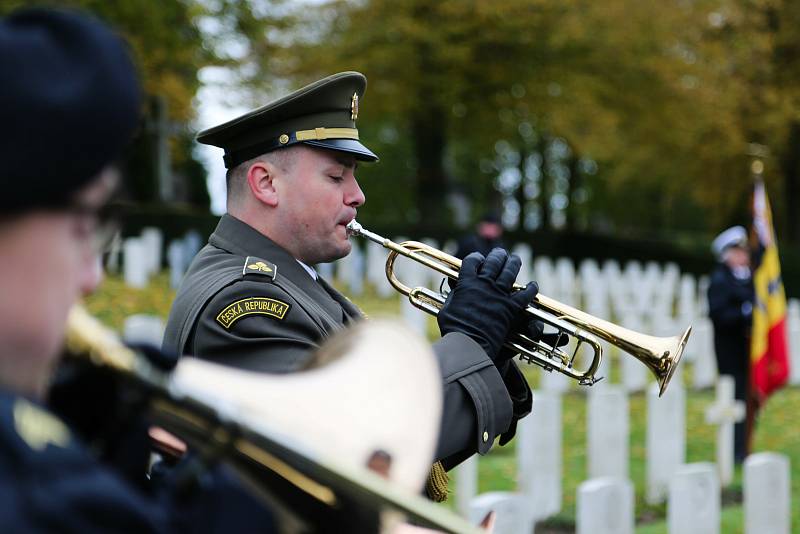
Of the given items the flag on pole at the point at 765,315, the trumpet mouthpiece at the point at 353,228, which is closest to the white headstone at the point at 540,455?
the flag on pole at the point at 765,315

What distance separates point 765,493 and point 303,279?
3321 mm

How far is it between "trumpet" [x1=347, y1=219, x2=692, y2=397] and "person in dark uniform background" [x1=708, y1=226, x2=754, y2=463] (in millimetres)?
5708

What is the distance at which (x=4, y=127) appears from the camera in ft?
3.76

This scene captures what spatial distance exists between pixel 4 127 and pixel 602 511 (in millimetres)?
3644

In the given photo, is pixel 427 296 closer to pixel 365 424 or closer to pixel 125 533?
pixel 365 424

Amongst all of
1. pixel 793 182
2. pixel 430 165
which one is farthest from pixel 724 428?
pixel 793 182

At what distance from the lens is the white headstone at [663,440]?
23.8 feet

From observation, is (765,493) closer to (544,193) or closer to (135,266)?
(135,266)

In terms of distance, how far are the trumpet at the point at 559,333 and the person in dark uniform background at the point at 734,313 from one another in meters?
5.71

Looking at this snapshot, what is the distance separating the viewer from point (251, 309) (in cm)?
256

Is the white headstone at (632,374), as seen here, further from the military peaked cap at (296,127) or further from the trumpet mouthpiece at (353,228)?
the military peaked cap at (296,127)

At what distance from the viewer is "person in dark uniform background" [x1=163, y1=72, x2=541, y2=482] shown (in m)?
2.47

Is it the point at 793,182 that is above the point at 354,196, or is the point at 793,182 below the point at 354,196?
above

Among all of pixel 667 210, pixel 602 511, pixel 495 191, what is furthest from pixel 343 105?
pixel 667 210
